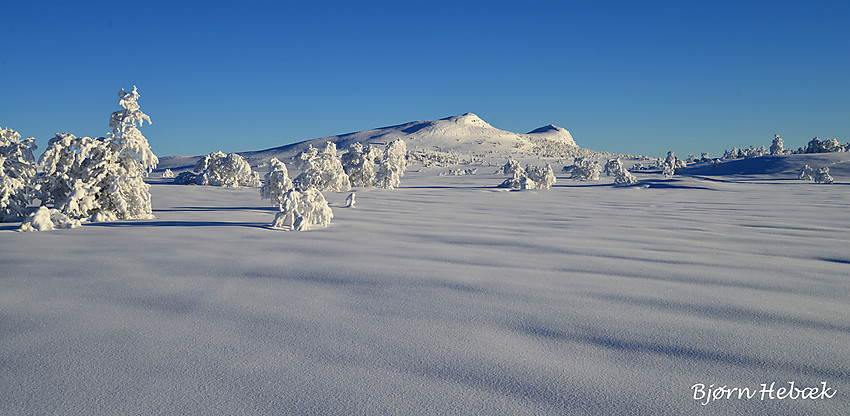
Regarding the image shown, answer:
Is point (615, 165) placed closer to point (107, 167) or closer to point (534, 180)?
point (534, 180)

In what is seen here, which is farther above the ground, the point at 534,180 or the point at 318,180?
the point at 318,180

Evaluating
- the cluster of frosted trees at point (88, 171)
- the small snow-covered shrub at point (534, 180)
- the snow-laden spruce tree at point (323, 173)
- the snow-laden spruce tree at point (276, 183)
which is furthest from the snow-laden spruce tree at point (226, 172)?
the cluster of frosted trees at point (88, 171)

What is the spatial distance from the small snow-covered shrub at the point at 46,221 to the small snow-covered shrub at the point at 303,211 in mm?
2912

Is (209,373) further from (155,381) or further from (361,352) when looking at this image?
(361,352)

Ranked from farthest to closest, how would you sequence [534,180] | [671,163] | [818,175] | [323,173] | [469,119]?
[469,119] < [671,163] < [818,175] < [534,180] < [323,173]

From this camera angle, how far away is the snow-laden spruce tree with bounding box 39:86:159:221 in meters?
7.66

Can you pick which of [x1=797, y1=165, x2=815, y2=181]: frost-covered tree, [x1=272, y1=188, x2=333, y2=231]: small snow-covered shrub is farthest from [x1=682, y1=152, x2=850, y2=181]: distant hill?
[x1=272, y1=188, x2=333, y2=231]: small snow-covered shrub

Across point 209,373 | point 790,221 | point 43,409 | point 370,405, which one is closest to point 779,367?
point 370,405

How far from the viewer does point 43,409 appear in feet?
6.02

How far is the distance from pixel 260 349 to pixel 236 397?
0.48m

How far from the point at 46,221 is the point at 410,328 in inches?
253

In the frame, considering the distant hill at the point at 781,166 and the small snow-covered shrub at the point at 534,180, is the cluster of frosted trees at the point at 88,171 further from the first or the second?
the distant hill at the point at 781,166

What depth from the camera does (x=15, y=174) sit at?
7457 mm

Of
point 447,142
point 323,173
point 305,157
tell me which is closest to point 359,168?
point 305,157
